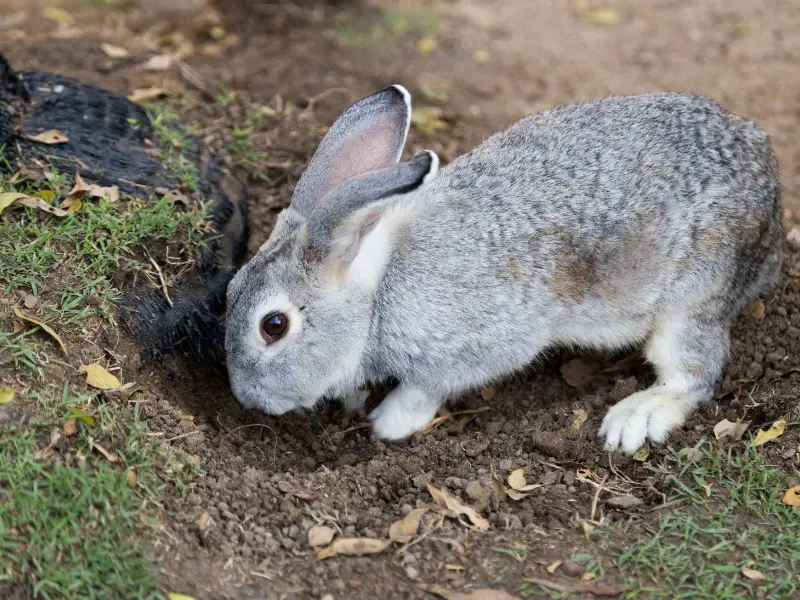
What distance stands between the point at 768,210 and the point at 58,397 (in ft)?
12.8

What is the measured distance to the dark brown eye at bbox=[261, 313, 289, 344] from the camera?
14.5 feet

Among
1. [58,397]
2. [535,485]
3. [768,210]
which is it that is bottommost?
[535,485]

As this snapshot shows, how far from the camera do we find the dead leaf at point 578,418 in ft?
15.5

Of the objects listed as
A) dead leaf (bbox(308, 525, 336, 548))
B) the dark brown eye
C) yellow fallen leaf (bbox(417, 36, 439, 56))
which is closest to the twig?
the dark brown eye

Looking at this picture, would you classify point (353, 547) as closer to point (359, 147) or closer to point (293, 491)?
point (293, 491)

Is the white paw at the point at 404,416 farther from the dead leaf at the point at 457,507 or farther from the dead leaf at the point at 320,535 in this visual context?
the dead leaf at the point at 320,535

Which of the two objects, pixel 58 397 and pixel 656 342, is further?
pixel 656 342

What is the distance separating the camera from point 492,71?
850cm

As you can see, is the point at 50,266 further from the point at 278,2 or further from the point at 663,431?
the point at 278,2

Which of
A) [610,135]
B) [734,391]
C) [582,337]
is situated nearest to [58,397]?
[582,337]

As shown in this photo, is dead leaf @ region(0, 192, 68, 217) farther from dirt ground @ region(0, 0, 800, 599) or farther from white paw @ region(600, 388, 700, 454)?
white paw @ region(600, 388, 700, 454)

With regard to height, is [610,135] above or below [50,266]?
above

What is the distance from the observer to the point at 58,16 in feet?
27.2

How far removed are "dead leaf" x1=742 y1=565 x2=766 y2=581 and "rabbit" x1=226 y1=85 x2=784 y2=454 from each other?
3.13 ft
